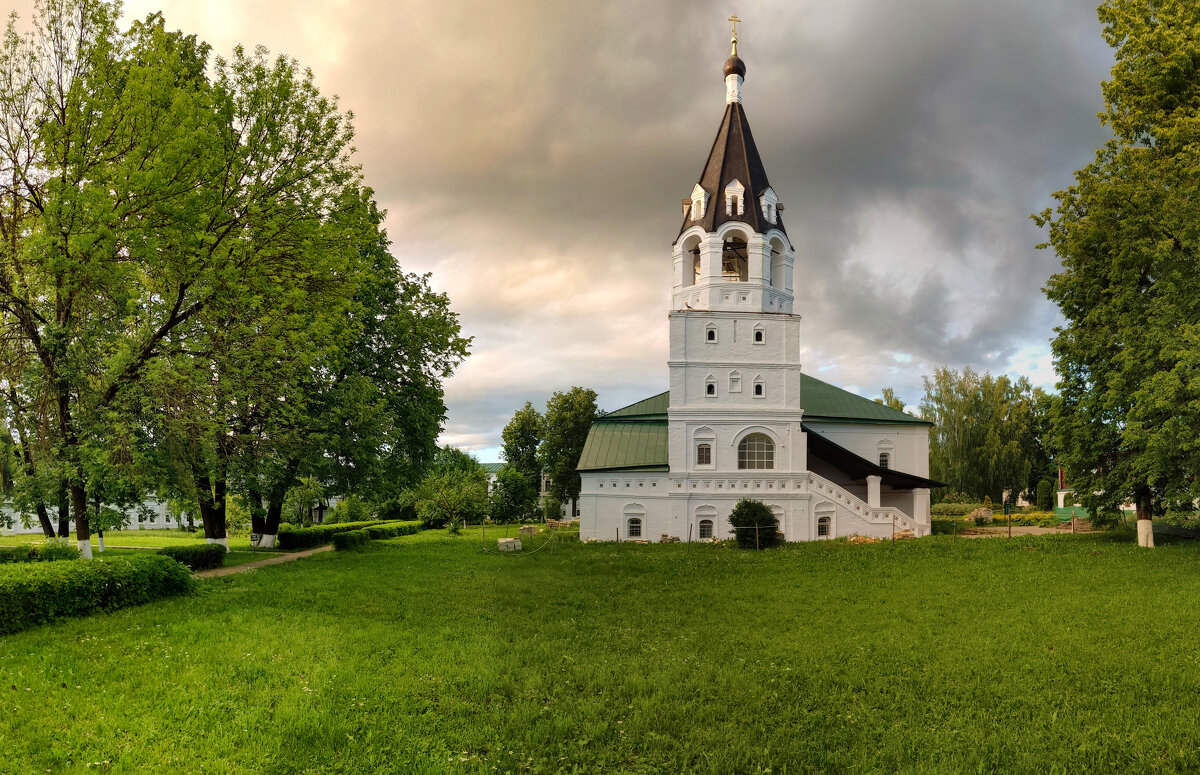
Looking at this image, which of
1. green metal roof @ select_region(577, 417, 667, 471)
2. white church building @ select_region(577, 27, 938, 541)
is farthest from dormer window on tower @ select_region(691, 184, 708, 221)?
green metal roof @ select_region(577, 417, 667, 471)

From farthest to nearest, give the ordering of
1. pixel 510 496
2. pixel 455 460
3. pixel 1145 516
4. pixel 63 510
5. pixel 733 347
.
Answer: pixel 455 460, pixel 510 496, pixel 733 347, pixel 1145 516, pixel 63 510

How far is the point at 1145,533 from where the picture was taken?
22969 mm

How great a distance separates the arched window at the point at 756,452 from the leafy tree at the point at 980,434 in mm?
23149

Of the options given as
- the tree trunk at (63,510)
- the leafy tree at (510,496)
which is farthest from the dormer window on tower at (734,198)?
the leafy tree at (510,496)

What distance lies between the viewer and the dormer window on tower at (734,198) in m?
32.1

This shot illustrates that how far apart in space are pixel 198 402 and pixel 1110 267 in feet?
89.0

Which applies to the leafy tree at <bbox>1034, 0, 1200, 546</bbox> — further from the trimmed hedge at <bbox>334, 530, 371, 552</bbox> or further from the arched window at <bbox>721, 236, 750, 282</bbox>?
the trimmed hedge at <bbox>334, 530, 371, 552</bbox>

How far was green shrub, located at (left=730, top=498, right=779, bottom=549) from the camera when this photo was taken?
1023 inches

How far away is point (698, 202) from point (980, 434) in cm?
2928

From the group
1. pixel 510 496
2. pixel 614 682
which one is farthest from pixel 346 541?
pixel 510 496

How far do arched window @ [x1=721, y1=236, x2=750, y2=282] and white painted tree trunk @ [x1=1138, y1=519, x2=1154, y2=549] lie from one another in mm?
17488

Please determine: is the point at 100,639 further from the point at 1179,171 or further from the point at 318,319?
the point at 1179,171

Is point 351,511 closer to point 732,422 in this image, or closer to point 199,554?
point 732,422

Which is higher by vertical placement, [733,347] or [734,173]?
[734,173]
